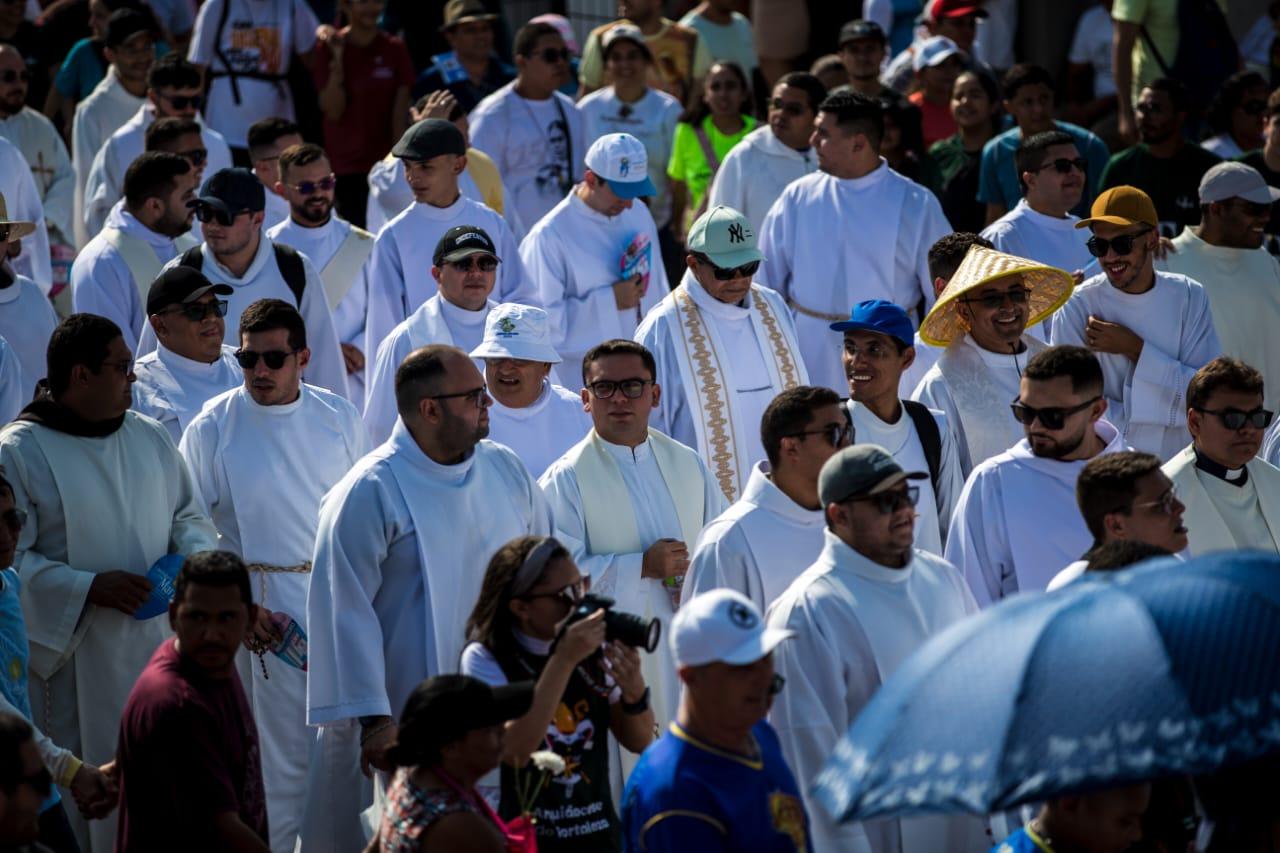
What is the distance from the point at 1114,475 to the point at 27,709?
11.0ft

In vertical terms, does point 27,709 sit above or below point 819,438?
below

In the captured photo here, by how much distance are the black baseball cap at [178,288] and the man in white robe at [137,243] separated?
1.34 meters

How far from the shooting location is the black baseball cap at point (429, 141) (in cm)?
1022

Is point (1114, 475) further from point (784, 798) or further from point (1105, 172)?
point (1105, 172)

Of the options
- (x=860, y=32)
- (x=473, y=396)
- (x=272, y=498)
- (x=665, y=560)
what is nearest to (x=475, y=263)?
(x=272, y=498)

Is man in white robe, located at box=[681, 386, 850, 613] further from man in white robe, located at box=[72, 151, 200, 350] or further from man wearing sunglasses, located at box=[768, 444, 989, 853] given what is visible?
man in white robe, located at box=[72, 151, 200, 350]

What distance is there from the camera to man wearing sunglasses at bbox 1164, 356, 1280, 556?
731 centimetres

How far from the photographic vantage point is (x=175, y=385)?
321 inches

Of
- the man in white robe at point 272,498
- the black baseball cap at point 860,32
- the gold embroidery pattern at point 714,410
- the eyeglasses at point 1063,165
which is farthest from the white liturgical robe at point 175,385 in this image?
the black baseball cap at point 860,32

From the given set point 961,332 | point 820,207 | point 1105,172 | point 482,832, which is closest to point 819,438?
point 961,332

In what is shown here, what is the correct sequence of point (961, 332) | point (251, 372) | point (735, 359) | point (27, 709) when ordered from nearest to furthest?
point (27, 709), point (251, 372), point (961, 332), point (735, 359)

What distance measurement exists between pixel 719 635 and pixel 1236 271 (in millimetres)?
5942

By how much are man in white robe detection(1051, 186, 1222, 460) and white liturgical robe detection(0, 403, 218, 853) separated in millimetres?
4143

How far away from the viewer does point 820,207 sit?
10.7m
